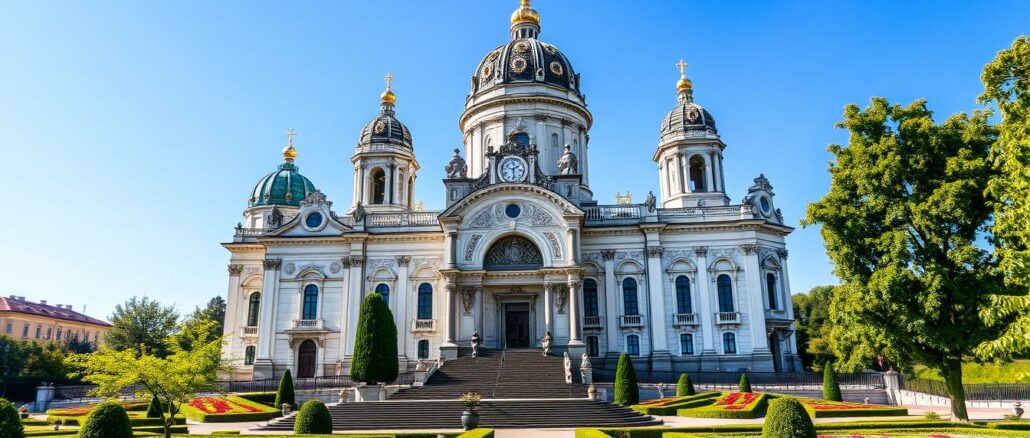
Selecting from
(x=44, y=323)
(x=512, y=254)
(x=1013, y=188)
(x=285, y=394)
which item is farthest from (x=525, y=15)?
(x=44, y=323)

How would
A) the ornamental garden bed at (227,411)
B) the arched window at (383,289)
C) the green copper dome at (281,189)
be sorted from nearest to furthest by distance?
the ornamental garden bed at (227,411), the arched window at (383,289), the green copper dome at (281,189)

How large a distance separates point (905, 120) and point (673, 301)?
19.6 m

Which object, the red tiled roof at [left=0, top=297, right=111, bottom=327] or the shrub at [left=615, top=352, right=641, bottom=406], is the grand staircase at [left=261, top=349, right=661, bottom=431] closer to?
the shrub at [left=615, top=352, right=641, bottom=406]

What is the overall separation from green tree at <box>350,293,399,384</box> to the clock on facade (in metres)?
11.2

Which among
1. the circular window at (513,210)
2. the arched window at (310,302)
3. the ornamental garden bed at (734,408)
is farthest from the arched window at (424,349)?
the ornamental garden bed at (734,408)

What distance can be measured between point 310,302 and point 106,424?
26.4 metres

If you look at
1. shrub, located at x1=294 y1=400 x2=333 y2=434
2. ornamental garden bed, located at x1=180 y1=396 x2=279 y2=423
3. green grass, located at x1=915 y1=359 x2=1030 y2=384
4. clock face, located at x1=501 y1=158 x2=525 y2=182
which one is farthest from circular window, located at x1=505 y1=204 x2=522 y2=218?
green grass, located at x1=915 y1=359 x2=1030 y2=384

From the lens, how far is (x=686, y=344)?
36062 millimetres

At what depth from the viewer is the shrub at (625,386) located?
2708 centimetres

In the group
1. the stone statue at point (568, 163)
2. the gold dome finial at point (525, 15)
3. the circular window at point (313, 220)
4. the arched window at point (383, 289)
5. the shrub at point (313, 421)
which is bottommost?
the shrub at point (313, 421)

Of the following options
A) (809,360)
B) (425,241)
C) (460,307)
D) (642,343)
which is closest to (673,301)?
(642,343)

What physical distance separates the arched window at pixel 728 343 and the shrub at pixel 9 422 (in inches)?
1255

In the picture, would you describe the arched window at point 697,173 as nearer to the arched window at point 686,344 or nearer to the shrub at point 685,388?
the arched window at point 686,344

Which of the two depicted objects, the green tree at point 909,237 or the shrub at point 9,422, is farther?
the green tree at point 909,237
